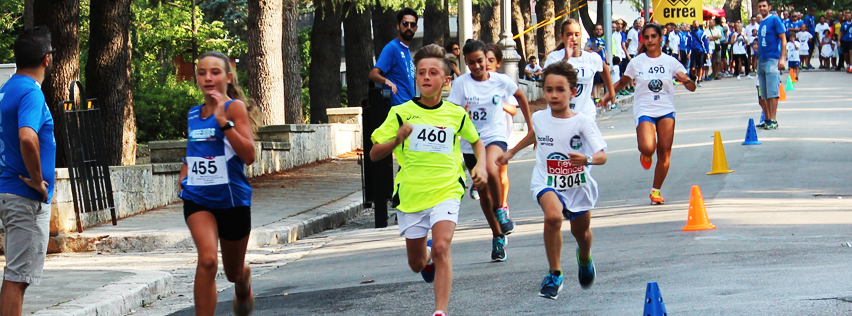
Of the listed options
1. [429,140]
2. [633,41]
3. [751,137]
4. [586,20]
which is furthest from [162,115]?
[586,20]

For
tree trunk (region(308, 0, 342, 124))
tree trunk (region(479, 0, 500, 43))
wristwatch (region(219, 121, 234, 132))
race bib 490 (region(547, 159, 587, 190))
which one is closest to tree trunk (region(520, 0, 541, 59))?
tree trunk (region(479, 0, 500, 43))

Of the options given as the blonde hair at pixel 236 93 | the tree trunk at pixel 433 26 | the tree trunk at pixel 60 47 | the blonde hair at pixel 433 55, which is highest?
the tree trunk at pixel 433 26

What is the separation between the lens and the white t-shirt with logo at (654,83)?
10.9 meters

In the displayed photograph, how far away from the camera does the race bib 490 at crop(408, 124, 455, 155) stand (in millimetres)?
6203

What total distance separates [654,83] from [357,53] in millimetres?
16610

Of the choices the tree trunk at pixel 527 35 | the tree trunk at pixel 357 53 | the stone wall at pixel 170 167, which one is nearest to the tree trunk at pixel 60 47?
the stone wall at pixel 170 167

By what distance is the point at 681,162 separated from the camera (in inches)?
577

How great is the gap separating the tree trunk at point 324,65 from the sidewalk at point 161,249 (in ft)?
33.3

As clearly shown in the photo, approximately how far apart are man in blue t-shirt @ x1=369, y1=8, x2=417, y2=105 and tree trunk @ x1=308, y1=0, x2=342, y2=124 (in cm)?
1442

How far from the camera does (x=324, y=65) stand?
26.4 meters

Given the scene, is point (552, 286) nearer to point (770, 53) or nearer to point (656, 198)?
point (656, 198)

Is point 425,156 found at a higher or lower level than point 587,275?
higher

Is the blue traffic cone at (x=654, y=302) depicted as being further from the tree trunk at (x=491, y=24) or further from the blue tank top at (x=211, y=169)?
the tree trunk at (x=491, y=24)

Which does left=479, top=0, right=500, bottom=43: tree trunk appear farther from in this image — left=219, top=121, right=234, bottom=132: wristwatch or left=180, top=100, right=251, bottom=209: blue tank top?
left=219, top=121, right=234, bottom=132: wristwatch
